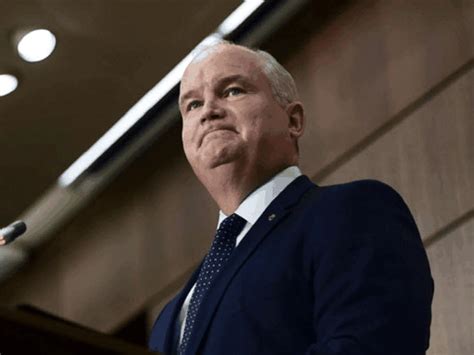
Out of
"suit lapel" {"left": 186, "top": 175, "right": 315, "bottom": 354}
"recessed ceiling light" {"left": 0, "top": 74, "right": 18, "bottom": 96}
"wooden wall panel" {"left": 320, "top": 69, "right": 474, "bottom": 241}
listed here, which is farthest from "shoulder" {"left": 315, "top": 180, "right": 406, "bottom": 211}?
"recessed ceiling light" {"left": 0, "top": 74, "right": 18, "bottom": 96}

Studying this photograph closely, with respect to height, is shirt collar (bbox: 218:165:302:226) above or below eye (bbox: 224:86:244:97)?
below

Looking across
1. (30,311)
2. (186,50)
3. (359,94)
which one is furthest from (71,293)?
(30,311)

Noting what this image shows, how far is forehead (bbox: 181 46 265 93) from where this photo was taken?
2990 millimetres

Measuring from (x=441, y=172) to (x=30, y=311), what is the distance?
3442 mm

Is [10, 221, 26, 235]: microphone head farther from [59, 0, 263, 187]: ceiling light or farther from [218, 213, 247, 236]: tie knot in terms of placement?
[59, 0, 263, 187]: ceiling light

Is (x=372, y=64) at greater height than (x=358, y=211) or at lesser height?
lesser

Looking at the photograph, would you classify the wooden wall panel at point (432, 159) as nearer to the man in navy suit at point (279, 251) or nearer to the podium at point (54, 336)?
the man in navy suit at point (279, 251)

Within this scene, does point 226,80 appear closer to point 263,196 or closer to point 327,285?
point 263,196

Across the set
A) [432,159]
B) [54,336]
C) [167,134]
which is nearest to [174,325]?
[54,336]

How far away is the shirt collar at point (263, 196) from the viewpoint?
2.80m

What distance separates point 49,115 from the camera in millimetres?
6898

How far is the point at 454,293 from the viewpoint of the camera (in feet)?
15.8

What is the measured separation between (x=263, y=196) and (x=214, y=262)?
0.20 metres

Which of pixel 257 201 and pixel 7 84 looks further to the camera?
pixel 7 84
